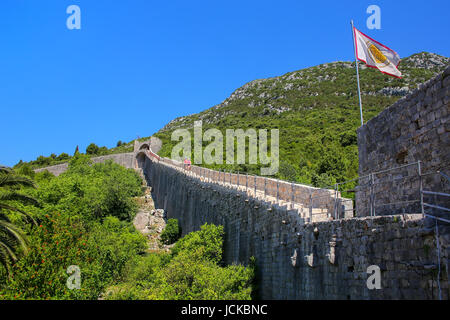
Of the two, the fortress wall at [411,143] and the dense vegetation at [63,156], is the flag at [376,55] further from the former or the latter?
the dense vegetation at [63,156]

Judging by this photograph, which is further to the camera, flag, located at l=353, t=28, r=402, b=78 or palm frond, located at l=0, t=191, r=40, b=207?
palm frond, located at l=0, t=191, r=40, b=207

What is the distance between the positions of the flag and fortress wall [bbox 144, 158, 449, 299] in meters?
5.55

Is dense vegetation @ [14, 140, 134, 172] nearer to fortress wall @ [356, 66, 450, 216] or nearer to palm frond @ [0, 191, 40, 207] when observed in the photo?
palm frond @ [0, 191, 40, 207]

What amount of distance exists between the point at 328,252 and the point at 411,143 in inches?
113

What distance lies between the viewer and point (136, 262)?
22125mm

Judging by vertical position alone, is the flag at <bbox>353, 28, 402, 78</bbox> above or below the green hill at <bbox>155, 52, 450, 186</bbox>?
below

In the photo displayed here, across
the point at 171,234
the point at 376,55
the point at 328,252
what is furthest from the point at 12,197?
the point at 171,234

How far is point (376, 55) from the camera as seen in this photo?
12875mm

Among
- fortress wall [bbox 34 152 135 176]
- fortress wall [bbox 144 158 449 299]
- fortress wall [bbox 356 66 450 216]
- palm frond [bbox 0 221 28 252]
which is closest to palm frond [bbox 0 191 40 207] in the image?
palm frond [bbox 0 221 28 252]

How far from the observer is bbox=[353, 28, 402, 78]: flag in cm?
1255

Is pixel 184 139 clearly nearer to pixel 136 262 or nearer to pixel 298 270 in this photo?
pixel 136 262

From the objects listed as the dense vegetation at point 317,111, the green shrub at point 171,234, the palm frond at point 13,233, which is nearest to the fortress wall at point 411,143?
the palm frond at point 13,233

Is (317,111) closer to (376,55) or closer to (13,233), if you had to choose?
(376,55)

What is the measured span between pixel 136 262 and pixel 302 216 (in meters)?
14.5
